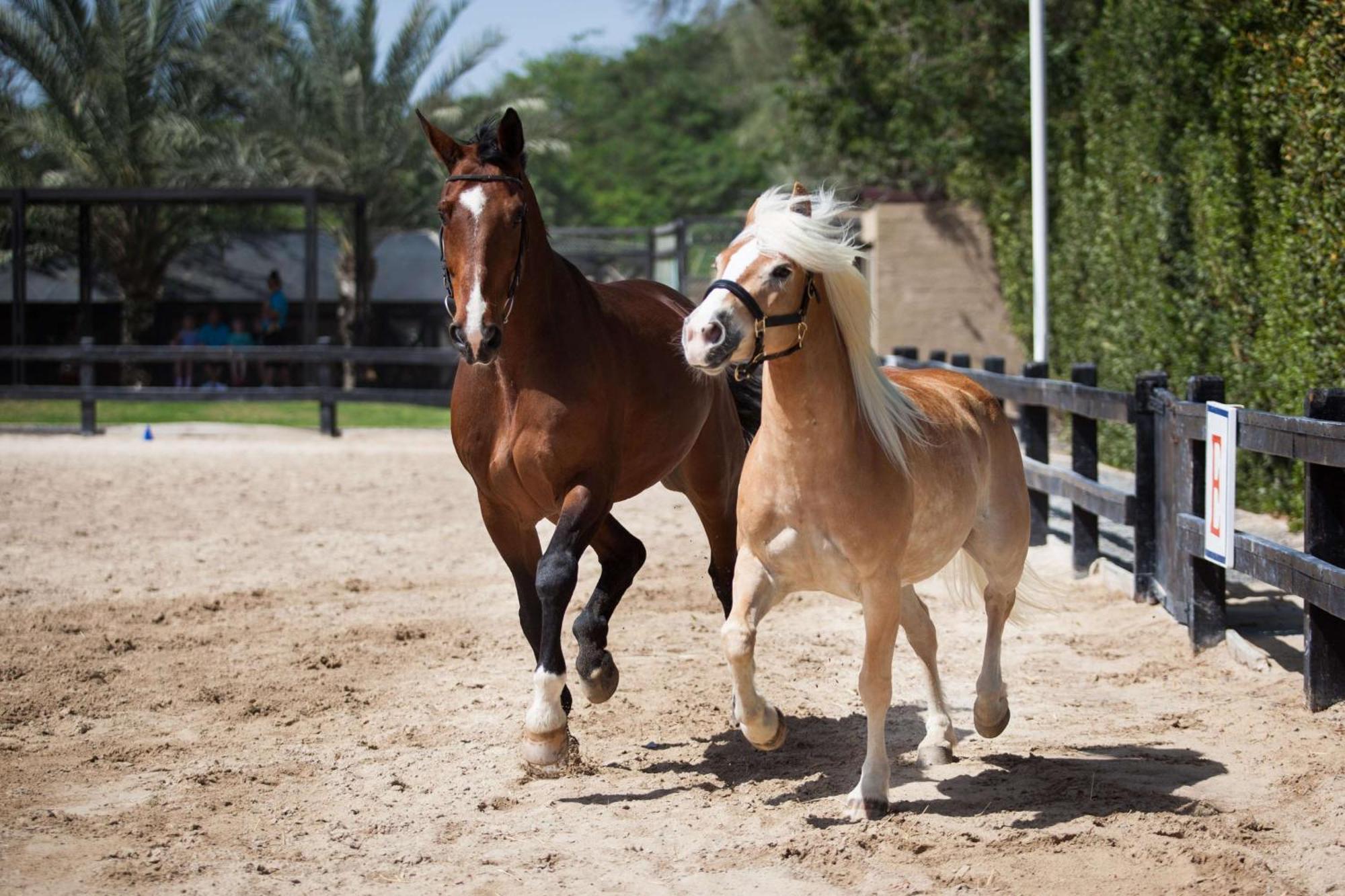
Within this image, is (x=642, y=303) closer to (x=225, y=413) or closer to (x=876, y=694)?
(x=876, y=694)

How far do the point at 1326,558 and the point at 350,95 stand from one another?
24753 millimetres

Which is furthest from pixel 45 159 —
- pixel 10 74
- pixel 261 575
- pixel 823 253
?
pixel 823 253

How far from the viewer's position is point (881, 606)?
14.5 ft

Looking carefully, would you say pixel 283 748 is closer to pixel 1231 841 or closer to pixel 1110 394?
pixel 1231 841

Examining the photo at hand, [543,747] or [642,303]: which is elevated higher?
[642,303]

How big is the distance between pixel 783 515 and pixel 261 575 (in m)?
5.71

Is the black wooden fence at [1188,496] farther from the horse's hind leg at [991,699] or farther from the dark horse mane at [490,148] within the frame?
the dark horse mane at [490,148]

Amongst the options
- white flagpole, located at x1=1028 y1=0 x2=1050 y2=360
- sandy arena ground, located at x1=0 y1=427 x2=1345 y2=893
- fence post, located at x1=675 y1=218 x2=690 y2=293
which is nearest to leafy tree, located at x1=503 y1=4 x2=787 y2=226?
fence post, located at x1=675 y1=218 x2=690 y2=293

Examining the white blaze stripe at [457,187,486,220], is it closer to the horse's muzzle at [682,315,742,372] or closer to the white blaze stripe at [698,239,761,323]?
the white blaze stripe at [698,239,761,323]

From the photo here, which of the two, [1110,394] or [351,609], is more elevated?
[1110,394]

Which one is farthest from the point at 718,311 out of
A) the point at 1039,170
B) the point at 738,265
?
the point at 1039,170

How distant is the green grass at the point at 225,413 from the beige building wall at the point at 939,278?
7.20m

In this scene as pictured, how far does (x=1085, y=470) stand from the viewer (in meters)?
8.86

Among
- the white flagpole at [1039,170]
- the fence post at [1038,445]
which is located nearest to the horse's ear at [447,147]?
the fence post at [1038,445]
